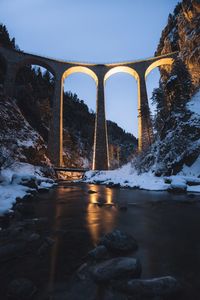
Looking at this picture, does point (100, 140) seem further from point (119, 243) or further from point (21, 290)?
point (21, 290)

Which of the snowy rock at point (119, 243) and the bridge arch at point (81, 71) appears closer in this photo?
the snowy rock at point (119, 243)

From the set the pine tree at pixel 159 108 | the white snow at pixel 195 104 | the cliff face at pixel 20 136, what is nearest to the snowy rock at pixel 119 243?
the white snow at pixel 195 104

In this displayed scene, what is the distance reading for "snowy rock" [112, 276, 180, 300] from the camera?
269 cm

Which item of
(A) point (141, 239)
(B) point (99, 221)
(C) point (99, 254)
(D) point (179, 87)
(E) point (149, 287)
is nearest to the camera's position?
(E) point (149, 287)

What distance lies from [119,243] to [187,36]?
123 feet

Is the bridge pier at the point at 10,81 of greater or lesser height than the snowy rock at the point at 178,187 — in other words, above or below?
above

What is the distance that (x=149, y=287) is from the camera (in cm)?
272

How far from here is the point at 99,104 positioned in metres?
40.2

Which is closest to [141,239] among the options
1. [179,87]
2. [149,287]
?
[149,287]

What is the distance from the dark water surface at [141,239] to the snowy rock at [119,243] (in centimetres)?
18

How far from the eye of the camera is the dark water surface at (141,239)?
3.37m

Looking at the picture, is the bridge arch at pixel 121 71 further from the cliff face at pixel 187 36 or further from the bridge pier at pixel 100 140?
the cliff face at pixel 187 36

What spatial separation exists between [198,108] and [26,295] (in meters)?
20.9

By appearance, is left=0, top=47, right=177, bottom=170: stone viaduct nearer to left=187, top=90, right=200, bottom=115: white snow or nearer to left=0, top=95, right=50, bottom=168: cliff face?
left=0, top=95, right=50, bottom=168: cliff face
